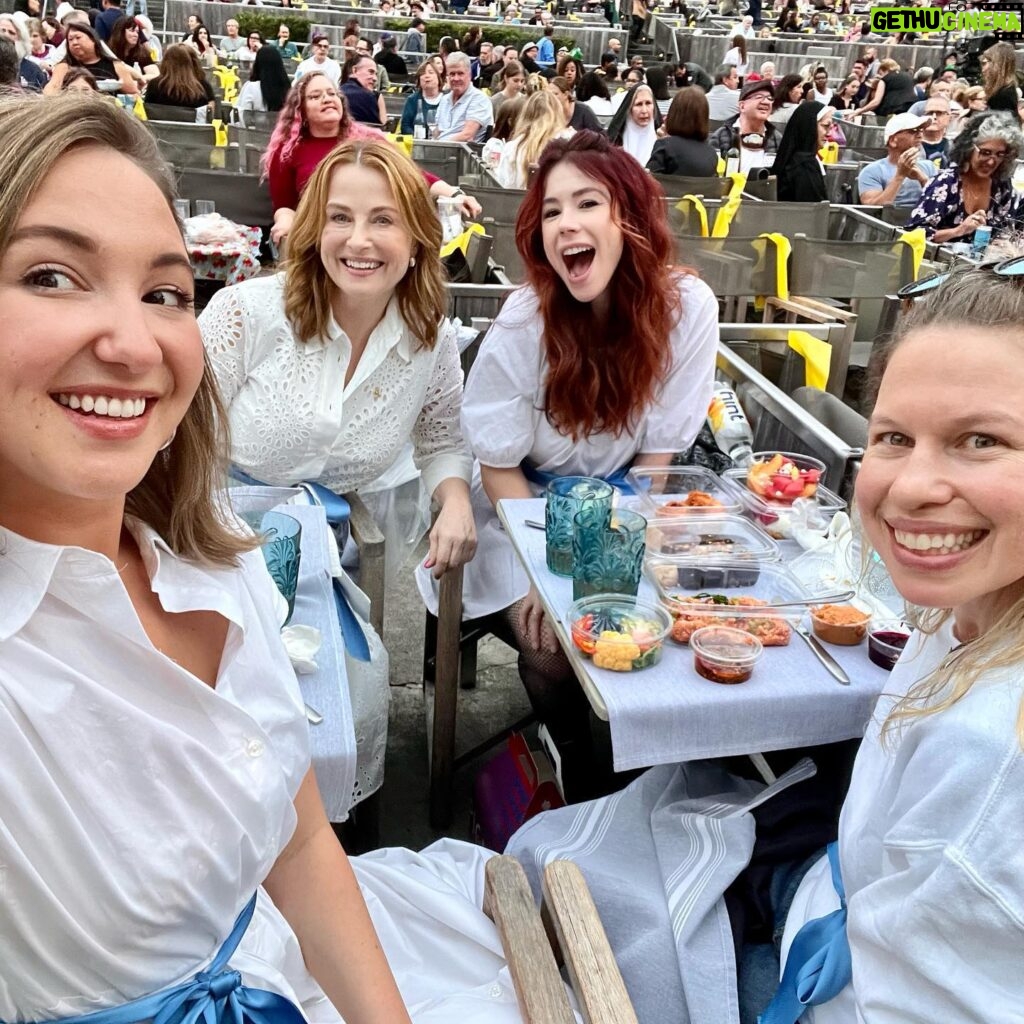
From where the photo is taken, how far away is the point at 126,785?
1.08 metres

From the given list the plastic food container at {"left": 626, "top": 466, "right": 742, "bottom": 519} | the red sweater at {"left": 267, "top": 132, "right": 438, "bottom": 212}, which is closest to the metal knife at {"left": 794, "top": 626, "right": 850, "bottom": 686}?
the plastic food container at {"left": 626, "top": 466, "right": 742, "bottom": 519}

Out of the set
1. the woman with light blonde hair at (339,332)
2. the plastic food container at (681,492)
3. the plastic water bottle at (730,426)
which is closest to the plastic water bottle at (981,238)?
the plastic water bottle at (730,426)

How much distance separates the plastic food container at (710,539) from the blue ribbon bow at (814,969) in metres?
0.80

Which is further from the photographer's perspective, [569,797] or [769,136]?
[769,136]

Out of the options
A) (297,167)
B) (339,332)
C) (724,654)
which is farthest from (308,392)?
(297,167)

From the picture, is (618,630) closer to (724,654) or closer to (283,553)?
(724,654)

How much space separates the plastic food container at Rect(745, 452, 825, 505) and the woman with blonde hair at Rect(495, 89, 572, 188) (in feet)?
16.1

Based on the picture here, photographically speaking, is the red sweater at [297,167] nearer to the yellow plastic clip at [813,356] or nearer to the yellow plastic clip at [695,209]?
the yellow plastic clip at [695,209]

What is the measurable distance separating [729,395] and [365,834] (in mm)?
1836

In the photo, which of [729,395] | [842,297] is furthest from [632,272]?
[842,297]

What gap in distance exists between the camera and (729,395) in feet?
10.7

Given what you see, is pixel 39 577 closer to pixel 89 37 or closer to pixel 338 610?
pixel 338 610

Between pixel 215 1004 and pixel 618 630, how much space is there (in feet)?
3.18

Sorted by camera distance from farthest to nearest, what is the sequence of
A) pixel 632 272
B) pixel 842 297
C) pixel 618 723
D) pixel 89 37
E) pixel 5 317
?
pixel 89 37, pixel 842 297, pixel 632 272, pixel 618 723, pixel 5 317
